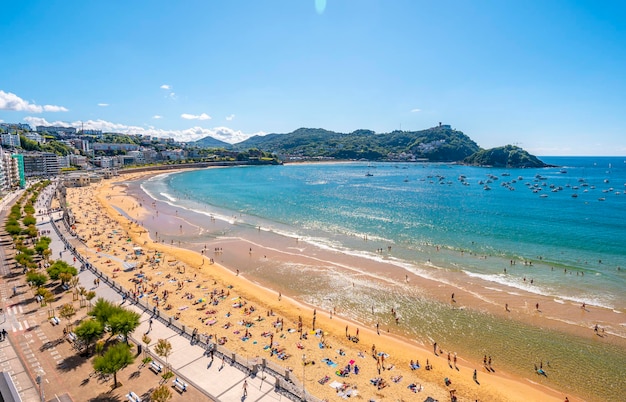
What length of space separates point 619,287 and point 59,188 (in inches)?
5060

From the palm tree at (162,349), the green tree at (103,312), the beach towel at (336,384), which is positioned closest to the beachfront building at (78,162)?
the green tree at (103,312)

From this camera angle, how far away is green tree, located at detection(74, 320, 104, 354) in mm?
22267

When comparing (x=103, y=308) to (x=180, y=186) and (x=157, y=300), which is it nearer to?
(x=157, y=300)

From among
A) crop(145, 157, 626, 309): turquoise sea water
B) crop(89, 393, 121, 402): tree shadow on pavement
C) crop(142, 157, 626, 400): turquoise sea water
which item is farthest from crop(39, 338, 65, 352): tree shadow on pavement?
crop(145, 157, 626, 309): turquoise sea water

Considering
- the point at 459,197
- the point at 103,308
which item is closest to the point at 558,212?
the point at 459,197

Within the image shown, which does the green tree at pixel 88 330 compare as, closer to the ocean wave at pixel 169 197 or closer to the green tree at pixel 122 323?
the green tree at pixel 122 323

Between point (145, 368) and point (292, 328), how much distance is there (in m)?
12.6

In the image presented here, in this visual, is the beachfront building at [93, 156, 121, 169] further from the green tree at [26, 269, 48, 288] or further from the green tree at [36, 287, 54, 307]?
the green tree at [36, 287, 54, 307]

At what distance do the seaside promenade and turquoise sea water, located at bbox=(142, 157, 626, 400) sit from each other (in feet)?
49.2

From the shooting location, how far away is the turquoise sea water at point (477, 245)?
92.8 ft

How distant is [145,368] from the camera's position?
21.5 metres

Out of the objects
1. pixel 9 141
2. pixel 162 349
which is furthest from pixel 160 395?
pixel 9 141

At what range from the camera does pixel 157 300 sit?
114 ft

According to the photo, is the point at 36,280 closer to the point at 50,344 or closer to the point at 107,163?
the point at 50,344
